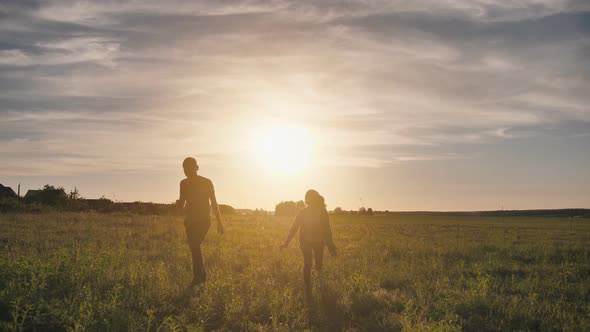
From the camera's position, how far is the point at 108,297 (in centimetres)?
704

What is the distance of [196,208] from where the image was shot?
918 cm

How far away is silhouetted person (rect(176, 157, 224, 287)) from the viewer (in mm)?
9070

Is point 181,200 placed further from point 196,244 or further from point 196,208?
point 196,244

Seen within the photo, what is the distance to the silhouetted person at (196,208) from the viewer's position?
9070 millimetres

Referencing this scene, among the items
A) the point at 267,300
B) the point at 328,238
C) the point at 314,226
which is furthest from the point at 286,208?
the point at 267,300

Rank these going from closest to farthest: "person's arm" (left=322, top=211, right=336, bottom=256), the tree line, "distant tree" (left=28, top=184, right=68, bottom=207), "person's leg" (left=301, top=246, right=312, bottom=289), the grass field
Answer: the grass field
"person's leg" (left=301, top=246, right=312, bottom=289)
"person's arm" (left=322, top=211, right=336, bottom=256)
the tree line
"distant tree" (left=28, top=184, right=68, bottom=207)

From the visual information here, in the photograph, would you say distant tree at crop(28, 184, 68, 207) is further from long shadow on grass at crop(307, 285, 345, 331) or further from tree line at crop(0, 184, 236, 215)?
long shadow on grass at crop(307, 285, 345, 331)

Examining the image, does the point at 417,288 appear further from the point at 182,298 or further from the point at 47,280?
the point at 47,280

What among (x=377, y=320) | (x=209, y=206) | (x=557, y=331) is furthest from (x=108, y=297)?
(x=557, y=331)

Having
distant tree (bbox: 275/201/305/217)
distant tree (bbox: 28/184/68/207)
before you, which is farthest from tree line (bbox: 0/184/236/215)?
distant tree (bbox: 275/201/305/217)

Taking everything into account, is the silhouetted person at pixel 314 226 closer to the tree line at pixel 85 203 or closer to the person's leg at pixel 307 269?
the person's leg at pixel 307 269

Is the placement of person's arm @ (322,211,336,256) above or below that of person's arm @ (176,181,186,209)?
below

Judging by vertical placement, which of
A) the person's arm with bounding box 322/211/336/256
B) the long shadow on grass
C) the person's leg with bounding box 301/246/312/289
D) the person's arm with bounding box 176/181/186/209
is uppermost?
the person's arm with bounding box 176/181/186/209

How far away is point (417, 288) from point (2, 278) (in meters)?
7.82
